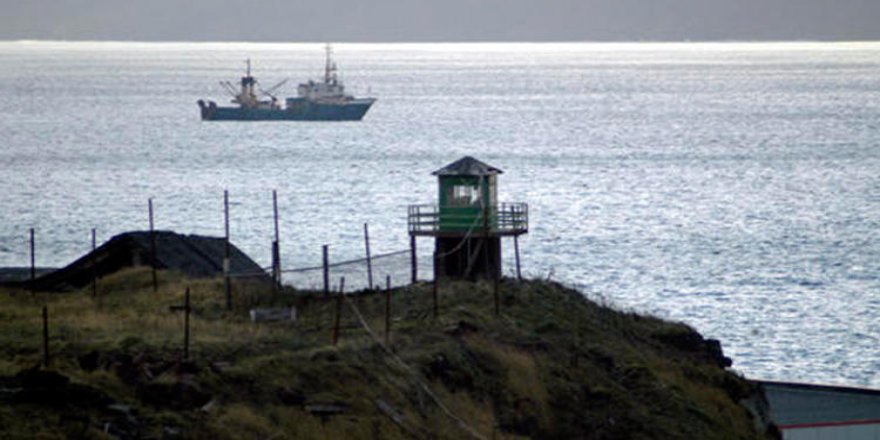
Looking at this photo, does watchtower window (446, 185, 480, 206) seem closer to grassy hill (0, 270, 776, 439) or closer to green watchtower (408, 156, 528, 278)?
green watchtower (408, 156, 528, 278)

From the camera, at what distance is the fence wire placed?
147 feet

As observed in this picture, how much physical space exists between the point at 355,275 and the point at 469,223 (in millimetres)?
2862

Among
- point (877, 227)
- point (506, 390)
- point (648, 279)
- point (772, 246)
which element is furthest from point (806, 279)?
point (506, 390)

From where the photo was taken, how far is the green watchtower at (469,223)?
45.7m

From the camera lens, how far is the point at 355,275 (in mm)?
45781

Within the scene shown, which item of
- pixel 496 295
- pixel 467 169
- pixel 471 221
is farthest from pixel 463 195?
pixel 496 295

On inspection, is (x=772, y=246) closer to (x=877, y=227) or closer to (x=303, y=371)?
(x=877, y=227)

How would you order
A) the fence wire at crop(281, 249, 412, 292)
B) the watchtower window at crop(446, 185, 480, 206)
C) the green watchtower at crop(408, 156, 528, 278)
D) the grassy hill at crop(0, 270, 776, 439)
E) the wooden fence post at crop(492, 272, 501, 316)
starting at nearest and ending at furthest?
the grassy hill at crop(0, 270, 776, 439)
the wooden fence post at crop(492, 272, 501, 316)
the fence wire at crop(281, 249, 412, 292)
the green watchtower at crop(408, 156, 528, 278)
the watchtower window at crop(446, 185, 480, 206)

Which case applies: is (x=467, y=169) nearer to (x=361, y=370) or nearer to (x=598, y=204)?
(x=361, y=370)

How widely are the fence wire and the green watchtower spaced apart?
4.46 feet

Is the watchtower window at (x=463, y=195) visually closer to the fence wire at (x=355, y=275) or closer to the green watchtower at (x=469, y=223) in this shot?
the green watchtower at (x=469, y=223)

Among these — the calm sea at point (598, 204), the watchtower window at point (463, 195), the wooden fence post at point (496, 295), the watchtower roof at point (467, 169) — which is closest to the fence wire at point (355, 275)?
the watchtower window at point (463, 195)

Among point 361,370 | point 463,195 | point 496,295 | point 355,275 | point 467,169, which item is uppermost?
point 467,169

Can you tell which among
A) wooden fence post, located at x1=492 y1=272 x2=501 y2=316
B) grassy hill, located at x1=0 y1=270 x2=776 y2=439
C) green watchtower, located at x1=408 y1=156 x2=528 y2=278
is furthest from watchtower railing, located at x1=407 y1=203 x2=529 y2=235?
wooden fence post, located at x1=492 y1=272 x2=501 y2=316
